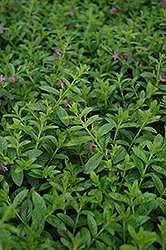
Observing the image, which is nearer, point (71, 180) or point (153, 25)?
point (71, 180)

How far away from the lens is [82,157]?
1.58 metres

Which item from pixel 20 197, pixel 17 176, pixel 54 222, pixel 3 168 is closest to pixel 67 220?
pixel 54 222

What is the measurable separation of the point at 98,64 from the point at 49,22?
1.22 meters

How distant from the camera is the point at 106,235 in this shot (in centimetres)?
112

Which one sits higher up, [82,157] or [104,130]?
[104,130]

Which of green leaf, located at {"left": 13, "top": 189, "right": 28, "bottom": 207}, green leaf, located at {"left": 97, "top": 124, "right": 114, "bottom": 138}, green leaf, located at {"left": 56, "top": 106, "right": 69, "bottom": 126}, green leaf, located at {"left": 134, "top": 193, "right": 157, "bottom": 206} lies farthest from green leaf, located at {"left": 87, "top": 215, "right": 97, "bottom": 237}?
green leaf, located at {"left": 56, "top": 106, "right": 69, "bottom": 126}

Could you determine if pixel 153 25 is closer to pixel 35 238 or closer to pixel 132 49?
pixel 132 49

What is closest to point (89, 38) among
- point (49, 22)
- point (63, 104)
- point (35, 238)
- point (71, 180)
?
point (49, 22)

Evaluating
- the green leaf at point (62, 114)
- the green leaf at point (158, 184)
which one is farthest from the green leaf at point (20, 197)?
the green leaf at point (158, 184)

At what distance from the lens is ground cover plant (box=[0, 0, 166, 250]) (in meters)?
1.14

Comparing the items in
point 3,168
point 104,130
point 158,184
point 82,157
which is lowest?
point 158,184

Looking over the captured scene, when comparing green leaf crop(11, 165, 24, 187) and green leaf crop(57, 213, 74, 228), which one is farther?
green leaf crop(11, 165, 24, 187)

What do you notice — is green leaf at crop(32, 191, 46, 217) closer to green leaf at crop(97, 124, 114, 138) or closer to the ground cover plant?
the ground cover plant

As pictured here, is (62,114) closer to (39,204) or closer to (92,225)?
(39,204)
